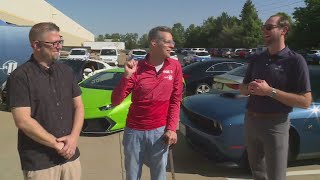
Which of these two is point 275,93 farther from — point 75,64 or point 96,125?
point 75,64

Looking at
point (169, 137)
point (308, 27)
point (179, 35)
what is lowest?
point (179, 35)

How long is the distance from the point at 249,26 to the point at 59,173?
7847 cm

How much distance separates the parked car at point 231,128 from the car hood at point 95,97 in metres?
2.38

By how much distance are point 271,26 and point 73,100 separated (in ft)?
5.85

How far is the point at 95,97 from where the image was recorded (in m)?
7.89

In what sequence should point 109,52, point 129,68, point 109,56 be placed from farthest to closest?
point 109,52, point 109,56, point 129,68

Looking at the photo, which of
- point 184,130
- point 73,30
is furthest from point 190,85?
point 73,30

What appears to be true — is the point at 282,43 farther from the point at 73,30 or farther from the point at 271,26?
the point at 73,30

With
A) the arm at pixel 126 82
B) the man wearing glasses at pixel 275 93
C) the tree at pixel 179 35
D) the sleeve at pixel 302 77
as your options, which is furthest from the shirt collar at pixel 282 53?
the tree at pixel 179 35

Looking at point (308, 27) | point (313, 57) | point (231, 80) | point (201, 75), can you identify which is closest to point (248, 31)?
point (308, 27)

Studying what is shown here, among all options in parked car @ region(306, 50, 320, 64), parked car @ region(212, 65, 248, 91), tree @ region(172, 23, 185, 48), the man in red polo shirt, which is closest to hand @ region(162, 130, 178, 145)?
the man in red polo shirt

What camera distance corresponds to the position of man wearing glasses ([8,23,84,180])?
266 cm

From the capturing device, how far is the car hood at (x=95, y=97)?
7562 mm

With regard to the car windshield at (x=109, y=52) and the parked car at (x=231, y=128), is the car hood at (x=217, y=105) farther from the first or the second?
the car windshield at (x=109, y=52)
